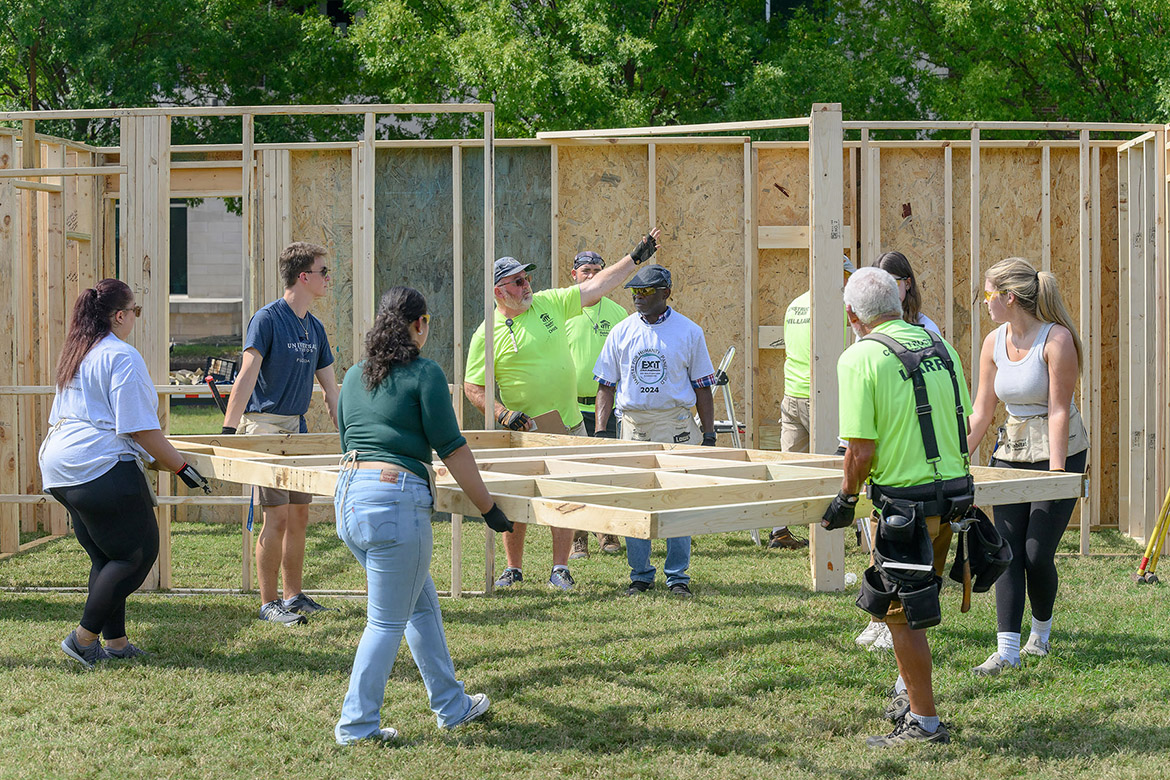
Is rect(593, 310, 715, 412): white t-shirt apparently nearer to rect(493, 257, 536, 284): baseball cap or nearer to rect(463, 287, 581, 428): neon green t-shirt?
rect(463, 287, 581, 428): neon green t-shirt

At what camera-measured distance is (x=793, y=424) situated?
9070 mm

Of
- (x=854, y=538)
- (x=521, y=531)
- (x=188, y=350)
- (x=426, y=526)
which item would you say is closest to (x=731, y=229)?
(x=854, y=538)

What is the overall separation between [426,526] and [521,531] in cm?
335

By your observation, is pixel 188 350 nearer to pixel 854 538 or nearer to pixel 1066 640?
pixel 854 538

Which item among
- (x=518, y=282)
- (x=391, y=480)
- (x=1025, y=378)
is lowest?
(x=391, y=480)

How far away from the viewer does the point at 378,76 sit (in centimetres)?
1759

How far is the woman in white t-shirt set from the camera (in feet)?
18.5

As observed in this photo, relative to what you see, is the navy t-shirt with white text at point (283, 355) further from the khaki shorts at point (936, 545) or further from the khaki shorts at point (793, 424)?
the khaki shorts at point (793, 424)

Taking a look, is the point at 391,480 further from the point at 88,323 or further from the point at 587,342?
the point at 587,342

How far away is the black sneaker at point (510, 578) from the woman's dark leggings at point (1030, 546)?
3.19m

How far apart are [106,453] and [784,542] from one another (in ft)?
16.8

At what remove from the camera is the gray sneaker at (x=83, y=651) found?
18.6 ft

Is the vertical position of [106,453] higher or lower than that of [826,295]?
lower

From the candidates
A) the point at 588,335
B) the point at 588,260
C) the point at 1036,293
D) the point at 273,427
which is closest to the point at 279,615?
the point at 273,427
